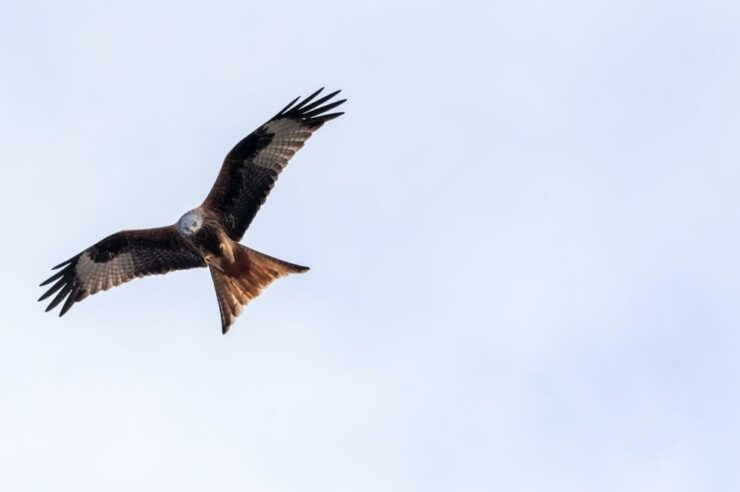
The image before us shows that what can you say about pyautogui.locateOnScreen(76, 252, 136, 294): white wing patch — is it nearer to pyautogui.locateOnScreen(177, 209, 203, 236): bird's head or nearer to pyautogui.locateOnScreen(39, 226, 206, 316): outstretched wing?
pyautogui.locateOnScreen(39, 226, 206, 316): outstretched wing

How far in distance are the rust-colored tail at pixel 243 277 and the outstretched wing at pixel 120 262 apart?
0.46m

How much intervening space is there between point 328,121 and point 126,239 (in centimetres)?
249

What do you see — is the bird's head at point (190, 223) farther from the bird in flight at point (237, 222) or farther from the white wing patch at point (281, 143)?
the white wing patch at point (281, 143)

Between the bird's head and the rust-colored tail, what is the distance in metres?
0.46

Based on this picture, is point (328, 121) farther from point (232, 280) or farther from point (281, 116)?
point (232, 280)

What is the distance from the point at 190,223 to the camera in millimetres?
12109

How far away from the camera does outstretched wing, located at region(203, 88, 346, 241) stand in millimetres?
12375

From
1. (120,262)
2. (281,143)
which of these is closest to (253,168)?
(281,143)

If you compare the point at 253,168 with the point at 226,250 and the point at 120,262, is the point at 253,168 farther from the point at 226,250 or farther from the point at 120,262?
the point at 120,262

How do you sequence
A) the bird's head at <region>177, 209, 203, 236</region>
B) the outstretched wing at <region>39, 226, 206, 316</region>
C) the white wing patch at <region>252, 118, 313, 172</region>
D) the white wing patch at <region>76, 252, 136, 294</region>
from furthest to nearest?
1. the white wing patch at <region>76, 252, 136, 294</region>
2. the outstretched wing at <region>39, 226, 206, 316</region>
3. the white wing patch at <region>252, 118, 313, 172</region>
4. the bird's head at <region>177, 209, 203, 236</region>

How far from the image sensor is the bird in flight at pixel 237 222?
40.0 ft

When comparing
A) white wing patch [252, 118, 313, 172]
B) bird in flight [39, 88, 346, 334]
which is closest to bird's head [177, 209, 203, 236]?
bird in flight [39, 88, 346, 334]

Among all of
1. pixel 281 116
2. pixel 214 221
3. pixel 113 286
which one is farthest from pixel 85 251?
pixel 281 116

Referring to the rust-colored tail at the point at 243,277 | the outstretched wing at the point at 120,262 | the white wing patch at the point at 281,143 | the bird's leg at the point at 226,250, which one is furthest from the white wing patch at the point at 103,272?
the white wing patch at the point at 281,143
